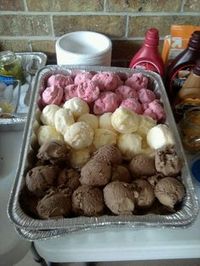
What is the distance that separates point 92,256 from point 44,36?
0.54 metres

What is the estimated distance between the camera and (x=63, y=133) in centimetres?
52

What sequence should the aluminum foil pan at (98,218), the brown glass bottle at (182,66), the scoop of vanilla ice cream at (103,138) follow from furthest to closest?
the brown glass bottle at (182,66)
the scoop of vanilla ice cream at (103,138)
the aluminum foil pan at (98,218)

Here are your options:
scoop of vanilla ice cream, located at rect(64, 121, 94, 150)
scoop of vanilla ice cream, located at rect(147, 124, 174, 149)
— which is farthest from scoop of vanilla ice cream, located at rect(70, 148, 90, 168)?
scoop of vanilla ice cream, located at rect(147, 124, 174, 149)

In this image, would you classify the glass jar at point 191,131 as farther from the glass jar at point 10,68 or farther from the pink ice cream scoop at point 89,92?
the glass jar at point 10,68

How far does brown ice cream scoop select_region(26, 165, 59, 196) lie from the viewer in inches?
17.3

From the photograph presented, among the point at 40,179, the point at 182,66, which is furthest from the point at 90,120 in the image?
the point at 182,66

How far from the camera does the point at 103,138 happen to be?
51 centimetres

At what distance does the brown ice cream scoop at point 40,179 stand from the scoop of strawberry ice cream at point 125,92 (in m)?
0.22

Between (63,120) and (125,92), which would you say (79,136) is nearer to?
(63,120)

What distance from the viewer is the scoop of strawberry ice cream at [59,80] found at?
605 millimetres

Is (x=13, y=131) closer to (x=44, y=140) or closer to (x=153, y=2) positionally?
(x=44, y=140)

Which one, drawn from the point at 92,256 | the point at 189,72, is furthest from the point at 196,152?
the point at 92,256

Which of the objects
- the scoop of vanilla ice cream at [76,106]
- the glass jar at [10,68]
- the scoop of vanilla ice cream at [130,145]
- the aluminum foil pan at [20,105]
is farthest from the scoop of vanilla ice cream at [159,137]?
the glass jar at [10,68]

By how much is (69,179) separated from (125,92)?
23 centimetres
